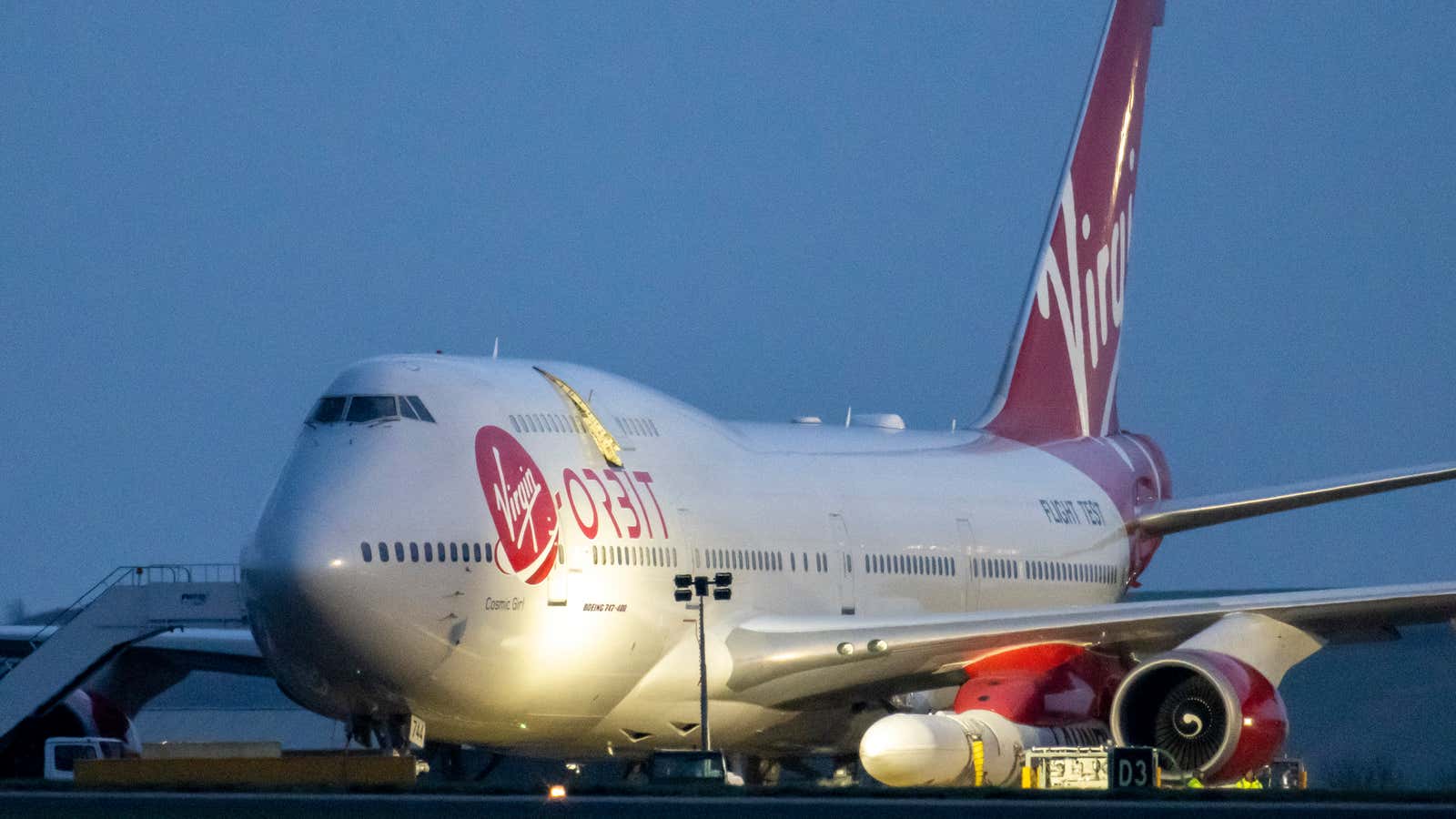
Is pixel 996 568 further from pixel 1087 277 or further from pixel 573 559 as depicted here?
pixel 573 559

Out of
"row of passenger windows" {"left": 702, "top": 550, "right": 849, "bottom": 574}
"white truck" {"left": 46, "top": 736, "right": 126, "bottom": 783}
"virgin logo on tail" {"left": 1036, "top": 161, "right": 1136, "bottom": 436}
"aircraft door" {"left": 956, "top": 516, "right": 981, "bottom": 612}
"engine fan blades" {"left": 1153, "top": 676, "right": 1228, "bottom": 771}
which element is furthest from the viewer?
"virgin logo on tail" {"left": 1036, "top": 161, "right": 1136, "bottom": 436}

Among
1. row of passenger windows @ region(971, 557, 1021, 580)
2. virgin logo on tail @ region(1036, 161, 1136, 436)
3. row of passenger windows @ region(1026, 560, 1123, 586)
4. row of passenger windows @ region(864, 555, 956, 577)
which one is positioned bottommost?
row of passenger windows @ region(864, 555, 956, 577)

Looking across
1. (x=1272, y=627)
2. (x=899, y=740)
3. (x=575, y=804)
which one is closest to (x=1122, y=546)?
(x=1272, y=627)

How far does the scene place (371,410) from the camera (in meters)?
24.1

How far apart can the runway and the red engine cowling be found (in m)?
5.01

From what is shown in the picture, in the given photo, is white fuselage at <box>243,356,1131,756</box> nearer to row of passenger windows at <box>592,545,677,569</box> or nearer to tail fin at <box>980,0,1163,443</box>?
row of passenger windows at <box>592,545,677,569</box>

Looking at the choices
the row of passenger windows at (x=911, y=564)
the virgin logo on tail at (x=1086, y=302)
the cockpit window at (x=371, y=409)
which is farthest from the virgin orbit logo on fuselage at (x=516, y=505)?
the virgin logo on tail at (x=1086, y=302)

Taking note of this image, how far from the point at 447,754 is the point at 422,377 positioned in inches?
212

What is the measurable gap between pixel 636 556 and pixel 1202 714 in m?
6.04

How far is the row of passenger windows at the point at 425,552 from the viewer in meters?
22.8

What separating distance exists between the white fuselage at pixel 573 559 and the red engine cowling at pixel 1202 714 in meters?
3.30

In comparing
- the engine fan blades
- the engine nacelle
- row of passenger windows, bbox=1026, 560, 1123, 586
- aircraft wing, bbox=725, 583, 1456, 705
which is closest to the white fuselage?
aircraft wing, bbox=725, 583, 1456, 705

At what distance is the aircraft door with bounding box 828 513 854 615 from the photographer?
95.2ft

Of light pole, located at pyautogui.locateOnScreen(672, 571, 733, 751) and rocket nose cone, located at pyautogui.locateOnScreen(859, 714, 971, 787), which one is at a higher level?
light pole, located at pyautogui.locateOnScreen(672, 571, 733, 751)
